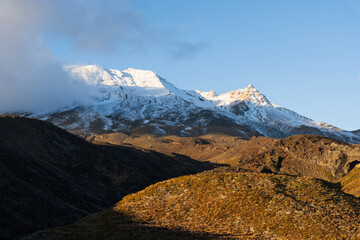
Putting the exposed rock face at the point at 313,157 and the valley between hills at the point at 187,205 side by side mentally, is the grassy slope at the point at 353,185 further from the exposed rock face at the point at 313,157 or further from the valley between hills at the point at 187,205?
the exposed rock face at the point at 313,157

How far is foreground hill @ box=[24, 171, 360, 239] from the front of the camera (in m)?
22.9

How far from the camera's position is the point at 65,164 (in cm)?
9244

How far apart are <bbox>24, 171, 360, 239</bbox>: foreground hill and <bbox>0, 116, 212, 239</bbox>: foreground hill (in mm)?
15434

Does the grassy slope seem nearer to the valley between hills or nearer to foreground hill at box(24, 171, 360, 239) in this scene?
the valley between hills

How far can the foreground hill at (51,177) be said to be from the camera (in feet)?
159

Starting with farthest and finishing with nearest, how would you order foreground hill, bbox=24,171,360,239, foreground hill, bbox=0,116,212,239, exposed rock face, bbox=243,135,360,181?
exposed rock face, bbox=243,135,360,181
foreground hill, bbox=0,116,212,239
foreground hill, bbox=24,171,360,239

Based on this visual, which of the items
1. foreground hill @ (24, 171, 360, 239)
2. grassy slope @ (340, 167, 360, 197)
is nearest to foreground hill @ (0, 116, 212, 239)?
foreground hill @ (24, 171, 360, 239)

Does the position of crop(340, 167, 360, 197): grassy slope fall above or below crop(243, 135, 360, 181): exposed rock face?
below

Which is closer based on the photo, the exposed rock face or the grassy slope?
the grassy slope

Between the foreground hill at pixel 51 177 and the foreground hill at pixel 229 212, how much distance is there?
15.4 metres

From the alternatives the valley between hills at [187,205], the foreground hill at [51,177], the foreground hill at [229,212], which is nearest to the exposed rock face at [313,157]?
the valley between hills at [187,205]

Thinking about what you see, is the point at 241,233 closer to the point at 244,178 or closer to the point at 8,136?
the point at 244,178

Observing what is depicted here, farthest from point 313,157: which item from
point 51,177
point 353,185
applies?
point 51,177

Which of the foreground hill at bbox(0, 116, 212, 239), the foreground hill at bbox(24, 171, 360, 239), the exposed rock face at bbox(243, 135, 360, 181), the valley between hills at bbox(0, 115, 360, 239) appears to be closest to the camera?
the foreground hill at bbox(24, 171, 360, 239)
